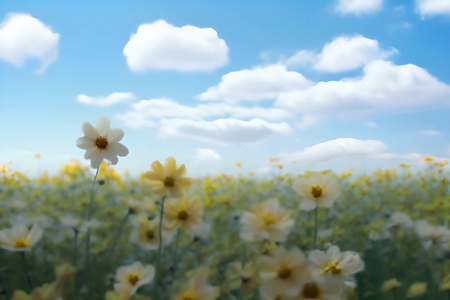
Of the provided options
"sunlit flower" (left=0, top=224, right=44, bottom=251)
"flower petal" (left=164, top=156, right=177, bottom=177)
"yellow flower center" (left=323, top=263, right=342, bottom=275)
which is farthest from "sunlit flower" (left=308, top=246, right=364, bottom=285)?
"sunlit flower" (left=0, top=224, right=44, bottom=251)

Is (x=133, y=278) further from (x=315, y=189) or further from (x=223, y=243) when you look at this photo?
(x=223, y=243)

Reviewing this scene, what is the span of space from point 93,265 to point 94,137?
40 cm

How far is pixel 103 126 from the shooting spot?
78 centimetres

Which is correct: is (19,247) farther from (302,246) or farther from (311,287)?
(302,246)

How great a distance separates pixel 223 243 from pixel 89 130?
24.1 inches

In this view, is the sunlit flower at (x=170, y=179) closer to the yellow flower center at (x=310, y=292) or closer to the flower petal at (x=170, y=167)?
the flower petal at (x=170, y=167)

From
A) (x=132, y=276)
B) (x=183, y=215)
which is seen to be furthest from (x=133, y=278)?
(x=183, y=215)

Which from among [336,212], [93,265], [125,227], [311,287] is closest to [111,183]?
[125,227]

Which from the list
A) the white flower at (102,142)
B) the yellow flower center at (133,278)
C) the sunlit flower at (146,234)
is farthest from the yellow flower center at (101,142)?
the yellow flower center at (133,278)

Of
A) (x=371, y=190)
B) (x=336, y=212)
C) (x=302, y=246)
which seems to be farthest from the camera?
(x=371, y=190)

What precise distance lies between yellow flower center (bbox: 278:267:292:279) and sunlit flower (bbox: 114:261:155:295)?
19 centimetres

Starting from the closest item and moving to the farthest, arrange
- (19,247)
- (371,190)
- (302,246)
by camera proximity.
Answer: (19,247) → (302,246) → (371,190)

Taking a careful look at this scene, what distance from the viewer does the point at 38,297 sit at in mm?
496

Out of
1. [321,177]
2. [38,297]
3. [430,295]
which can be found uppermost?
[321,177]
